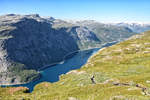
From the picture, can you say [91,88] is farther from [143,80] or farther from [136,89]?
[143,80]

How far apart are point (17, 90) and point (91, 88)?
2616 cm

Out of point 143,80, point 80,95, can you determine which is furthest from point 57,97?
point 143,80

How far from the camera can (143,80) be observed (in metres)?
46.0

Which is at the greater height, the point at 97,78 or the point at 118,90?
the point at 118,90

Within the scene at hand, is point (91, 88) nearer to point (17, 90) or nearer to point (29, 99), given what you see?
point (29, 99)

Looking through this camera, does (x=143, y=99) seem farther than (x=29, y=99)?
No

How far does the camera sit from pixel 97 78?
58469 mm

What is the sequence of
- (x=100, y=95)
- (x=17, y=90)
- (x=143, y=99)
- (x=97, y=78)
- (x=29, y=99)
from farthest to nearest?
(x=97, y=78)
(x=17, y=90)
(x=29, y=99)
(x=100, y=95)
(x=143, y=99)

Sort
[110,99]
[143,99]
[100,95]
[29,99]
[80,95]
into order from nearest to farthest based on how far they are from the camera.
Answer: [143,99], [110,99], [100,95], [80,95], [29,99]

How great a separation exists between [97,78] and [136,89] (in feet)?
68.2

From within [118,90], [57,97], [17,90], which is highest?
[118,90]

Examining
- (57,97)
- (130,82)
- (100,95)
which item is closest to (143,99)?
(100,95)

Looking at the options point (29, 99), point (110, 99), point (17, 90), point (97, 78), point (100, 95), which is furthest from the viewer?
point (97, 78)

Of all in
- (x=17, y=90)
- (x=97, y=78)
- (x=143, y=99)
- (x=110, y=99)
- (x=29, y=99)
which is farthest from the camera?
(x=97, y=78)
